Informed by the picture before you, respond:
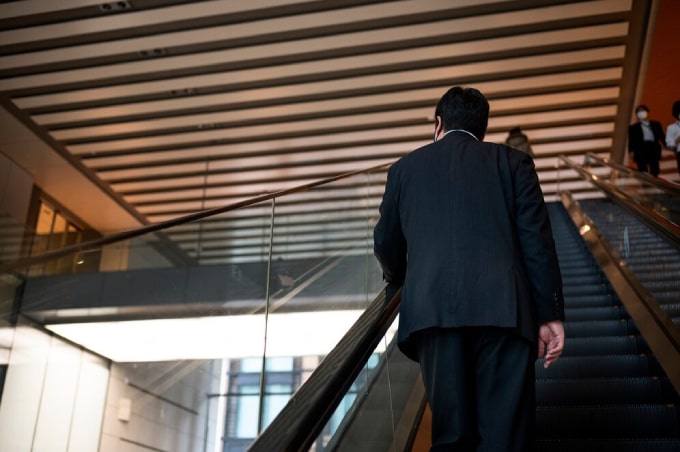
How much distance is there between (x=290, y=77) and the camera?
9.23 meters

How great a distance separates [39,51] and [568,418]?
7756 mm

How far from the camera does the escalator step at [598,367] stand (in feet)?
11.8

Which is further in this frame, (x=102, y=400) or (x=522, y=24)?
(x=522, y=24)

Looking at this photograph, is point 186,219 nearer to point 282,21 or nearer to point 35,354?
point 35,354

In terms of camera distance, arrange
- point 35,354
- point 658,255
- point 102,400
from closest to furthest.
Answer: point 35,354 → point 102,400 → point 658,255

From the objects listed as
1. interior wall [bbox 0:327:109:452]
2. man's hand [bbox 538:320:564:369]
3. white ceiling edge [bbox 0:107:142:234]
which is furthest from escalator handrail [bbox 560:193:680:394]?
white ceiling edge [bbox 0:107:142:234]

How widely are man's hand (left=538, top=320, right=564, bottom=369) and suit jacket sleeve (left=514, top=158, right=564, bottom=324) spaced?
0.07ft

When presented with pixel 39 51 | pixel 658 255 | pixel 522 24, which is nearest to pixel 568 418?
pixel 658 255

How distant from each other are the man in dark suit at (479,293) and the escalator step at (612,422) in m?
1.39

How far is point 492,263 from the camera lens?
5.80 feet

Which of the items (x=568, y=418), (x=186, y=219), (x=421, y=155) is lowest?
(x=568, y=418)

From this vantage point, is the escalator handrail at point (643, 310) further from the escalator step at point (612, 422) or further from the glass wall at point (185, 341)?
the glass wall at point (185, 341)

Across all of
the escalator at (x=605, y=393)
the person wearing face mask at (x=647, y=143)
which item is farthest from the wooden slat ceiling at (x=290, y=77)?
the escalator at (x=605, y=393)

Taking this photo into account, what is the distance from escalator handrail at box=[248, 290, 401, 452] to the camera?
4.48ft
